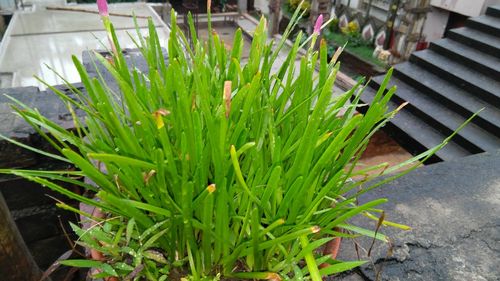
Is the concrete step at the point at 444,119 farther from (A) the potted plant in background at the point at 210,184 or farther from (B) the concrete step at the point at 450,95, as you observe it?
(A) the potted plant in background at the point at 210,184

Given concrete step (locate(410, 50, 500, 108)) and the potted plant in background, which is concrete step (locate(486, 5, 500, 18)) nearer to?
concrete step (locate(410, 50, 500, 108))

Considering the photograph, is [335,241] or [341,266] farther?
[335,241]

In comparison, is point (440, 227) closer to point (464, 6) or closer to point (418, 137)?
point (418, 137)

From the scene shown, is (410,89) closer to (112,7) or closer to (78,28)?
(78,28)

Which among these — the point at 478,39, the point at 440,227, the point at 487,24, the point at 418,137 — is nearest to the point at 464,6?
the point at 487,24

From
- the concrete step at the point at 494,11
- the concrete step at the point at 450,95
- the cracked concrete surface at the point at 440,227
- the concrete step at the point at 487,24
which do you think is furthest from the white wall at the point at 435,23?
the cracked concrete surface at the point at 440,227

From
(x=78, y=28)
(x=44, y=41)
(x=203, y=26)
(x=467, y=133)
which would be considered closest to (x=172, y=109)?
(x=467, y=133)
